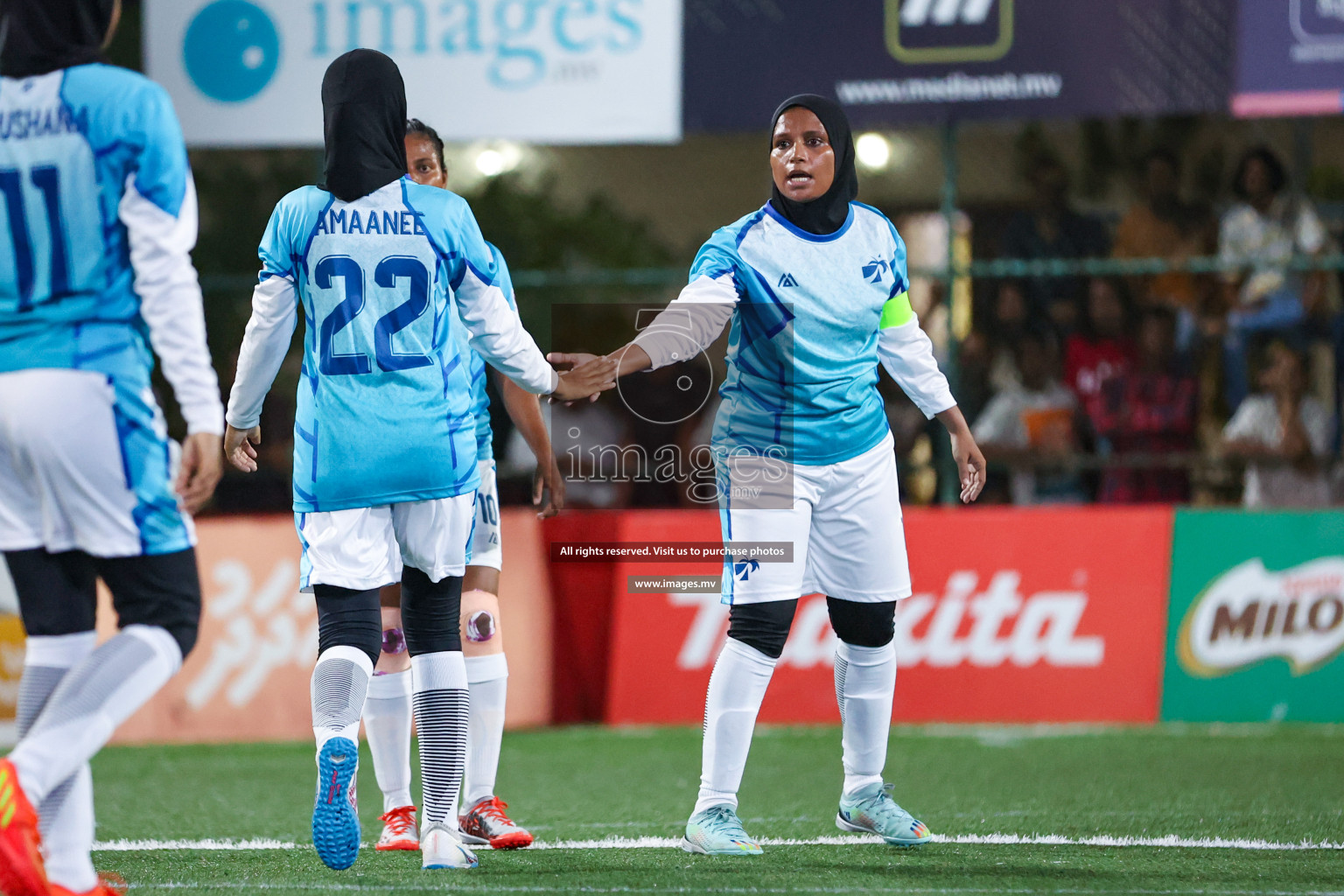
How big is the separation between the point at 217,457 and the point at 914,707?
5185 millimetres

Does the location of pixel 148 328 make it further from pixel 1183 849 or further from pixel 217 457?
pixel 1183 849

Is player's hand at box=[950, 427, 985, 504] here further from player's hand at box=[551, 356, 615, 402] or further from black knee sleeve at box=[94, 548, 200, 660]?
black knee sleeve at box=[94, 548, 200, 660]

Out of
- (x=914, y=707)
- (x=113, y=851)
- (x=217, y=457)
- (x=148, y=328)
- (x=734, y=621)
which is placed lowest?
(x=914, y=707)

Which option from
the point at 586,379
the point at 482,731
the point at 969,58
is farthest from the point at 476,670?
the point at 969,58

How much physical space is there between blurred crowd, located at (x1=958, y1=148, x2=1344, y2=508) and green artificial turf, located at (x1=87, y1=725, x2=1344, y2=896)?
6.18 feet

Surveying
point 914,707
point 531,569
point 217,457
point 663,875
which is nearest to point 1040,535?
point 914,707

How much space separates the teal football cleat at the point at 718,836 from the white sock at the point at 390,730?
904 mm

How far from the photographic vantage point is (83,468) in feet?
10.8

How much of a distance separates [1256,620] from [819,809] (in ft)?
11.1

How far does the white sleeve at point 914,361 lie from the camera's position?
4.75 metres

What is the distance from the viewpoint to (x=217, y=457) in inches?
131

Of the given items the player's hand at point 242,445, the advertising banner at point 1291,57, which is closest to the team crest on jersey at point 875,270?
the player's hand at point 242,445

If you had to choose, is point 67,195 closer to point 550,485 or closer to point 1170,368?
point 550,485

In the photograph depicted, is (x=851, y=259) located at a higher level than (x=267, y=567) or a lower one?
higher
